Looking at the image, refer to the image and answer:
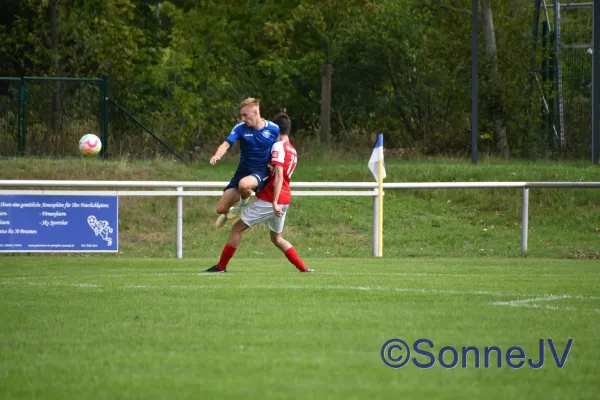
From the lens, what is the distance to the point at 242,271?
13531 mm

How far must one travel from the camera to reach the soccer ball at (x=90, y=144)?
23.1 m

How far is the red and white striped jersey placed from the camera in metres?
12.6

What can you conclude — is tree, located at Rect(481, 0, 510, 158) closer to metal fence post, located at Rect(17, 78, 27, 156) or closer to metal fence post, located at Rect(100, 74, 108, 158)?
metal fence post, located at Rect(100, 74, 108, 158)

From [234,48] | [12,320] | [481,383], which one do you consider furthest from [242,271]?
[234,48]

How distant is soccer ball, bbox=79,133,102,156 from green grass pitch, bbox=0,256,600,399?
10.5m

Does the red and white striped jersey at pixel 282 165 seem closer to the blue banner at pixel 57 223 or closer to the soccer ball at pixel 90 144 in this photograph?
the blue banner at pixel 57 223

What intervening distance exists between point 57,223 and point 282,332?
32.7 feet

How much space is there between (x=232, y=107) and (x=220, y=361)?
87.4 feet

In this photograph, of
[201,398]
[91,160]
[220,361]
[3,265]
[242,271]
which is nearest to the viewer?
[201,398]

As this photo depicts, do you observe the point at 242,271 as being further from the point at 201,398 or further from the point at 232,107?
the point at 232,107

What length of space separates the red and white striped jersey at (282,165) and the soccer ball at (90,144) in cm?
1077

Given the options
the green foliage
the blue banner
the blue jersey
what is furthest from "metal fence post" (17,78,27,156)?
the blue jersey

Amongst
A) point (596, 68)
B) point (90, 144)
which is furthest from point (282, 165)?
point (596, 68)

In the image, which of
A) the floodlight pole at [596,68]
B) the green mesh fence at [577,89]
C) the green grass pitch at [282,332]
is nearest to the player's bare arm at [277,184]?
the green grass pitch at [282,332]
